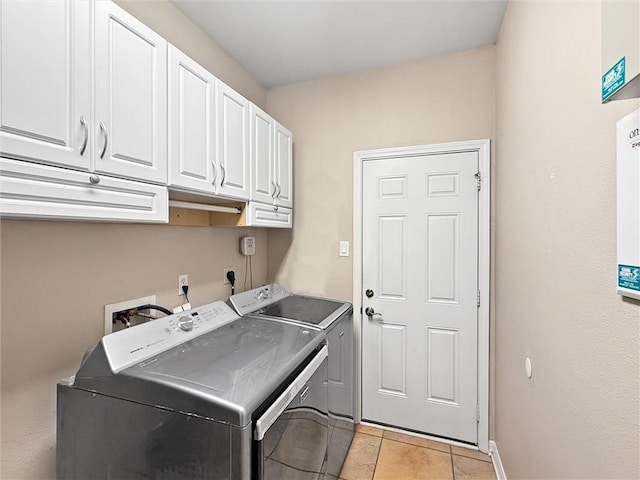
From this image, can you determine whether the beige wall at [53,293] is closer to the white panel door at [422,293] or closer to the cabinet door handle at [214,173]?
the cabinet door handle at [214,173]

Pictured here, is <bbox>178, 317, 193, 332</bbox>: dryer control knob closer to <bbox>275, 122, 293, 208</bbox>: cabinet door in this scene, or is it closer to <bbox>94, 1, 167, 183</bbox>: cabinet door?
<bbox>94, 1, 167, 183</bbox>: cabinet door

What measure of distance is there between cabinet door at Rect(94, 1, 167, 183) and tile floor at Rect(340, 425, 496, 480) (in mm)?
2055

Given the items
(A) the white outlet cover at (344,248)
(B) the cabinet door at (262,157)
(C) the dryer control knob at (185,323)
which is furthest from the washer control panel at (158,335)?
(A) the white outlet cover at (344,248)

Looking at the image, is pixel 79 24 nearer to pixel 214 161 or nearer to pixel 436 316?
pixel 214 161

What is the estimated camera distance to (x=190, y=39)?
1.86 m

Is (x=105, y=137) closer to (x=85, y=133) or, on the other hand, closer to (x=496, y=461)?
(x=85, y=133)

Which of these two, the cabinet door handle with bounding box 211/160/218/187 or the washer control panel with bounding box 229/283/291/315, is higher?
the cabinet door handle with bounding box 211/160/218/187

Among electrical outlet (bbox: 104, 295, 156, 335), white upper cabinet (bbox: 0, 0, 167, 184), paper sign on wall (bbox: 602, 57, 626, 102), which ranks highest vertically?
white upper cabinet (bbox: 0, 0, 167, 184)

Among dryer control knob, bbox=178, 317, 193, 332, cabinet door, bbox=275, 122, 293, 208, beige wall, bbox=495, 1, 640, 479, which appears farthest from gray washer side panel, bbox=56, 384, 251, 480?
cabinet door, bbox=275, 122, 293, 208

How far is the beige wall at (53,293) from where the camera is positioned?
1.06 metres

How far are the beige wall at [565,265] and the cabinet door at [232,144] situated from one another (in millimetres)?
1416

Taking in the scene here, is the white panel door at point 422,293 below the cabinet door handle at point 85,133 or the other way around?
below

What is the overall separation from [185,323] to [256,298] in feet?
2.22

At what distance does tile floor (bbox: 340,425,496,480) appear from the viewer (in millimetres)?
1902
